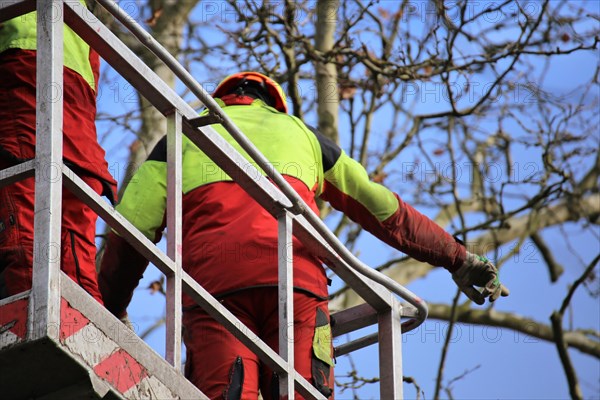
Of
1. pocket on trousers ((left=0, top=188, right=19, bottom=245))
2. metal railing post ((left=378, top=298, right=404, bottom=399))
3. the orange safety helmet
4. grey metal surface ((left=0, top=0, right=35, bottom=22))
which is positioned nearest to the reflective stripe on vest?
pocket on trousers ((left=0, top=188, right=19, bottom=245))

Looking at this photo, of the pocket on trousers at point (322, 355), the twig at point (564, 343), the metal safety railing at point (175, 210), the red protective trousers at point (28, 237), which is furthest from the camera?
the twig at point (564, 343)

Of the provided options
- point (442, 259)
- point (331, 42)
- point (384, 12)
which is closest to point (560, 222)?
point (384, 12)

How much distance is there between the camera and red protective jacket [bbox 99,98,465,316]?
4793mm

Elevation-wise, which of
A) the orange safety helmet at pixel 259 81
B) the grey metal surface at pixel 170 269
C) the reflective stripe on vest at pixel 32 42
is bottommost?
the grey metal surface at pixel 170 269

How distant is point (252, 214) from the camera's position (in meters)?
4.89

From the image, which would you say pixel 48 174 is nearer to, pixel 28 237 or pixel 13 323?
pixel 13 323

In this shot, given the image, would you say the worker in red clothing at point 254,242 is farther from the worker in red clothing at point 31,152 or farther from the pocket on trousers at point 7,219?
the pocket on trousers at point 7,219

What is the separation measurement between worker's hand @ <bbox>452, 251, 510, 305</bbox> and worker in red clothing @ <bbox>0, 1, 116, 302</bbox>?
5.61 feet

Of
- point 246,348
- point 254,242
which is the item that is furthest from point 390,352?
point 254,242

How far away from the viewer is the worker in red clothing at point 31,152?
4.38 m

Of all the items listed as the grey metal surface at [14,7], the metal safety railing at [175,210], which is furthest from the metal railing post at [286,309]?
the grey metal surface at [14,7]

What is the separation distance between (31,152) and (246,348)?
1072 millimetres

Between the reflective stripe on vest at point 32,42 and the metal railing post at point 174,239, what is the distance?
90 centimetres

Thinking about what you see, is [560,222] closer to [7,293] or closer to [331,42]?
[331,42]
